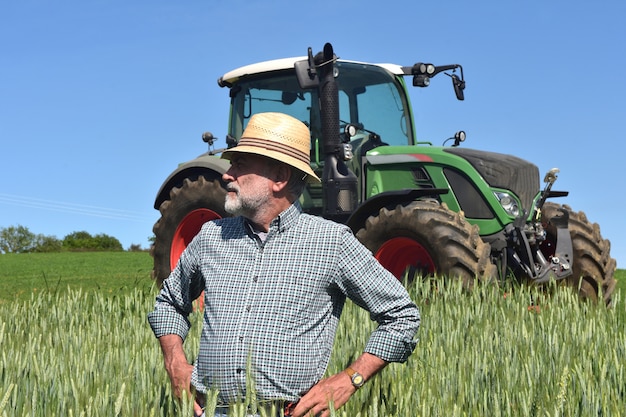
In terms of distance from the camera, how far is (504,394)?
9.48ft

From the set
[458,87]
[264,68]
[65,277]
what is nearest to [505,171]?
[458,87]

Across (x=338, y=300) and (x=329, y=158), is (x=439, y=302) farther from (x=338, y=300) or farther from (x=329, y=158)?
(x=338, y=300)

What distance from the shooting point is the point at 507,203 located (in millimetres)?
6785

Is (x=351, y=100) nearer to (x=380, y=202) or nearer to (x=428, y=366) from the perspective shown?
(x=380, y=202)

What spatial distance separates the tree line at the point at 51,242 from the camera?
4072 centimetres

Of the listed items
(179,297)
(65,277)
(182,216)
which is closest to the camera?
(179,297)

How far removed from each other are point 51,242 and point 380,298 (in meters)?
43.0

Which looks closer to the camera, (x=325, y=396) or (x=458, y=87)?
(x=325, y=396)

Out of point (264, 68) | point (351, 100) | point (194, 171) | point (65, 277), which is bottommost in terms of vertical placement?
point (194, 171)

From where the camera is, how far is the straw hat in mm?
2400

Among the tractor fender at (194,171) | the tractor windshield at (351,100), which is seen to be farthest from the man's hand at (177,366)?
the tractor fender at (194,171)

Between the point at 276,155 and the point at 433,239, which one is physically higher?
the point at 433,239

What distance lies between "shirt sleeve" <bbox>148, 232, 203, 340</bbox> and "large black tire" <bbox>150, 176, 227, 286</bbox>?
4.61 m

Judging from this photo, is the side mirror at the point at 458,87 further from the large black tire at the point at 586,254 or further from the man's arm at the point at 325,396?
the man's arm at the point at 325,396
